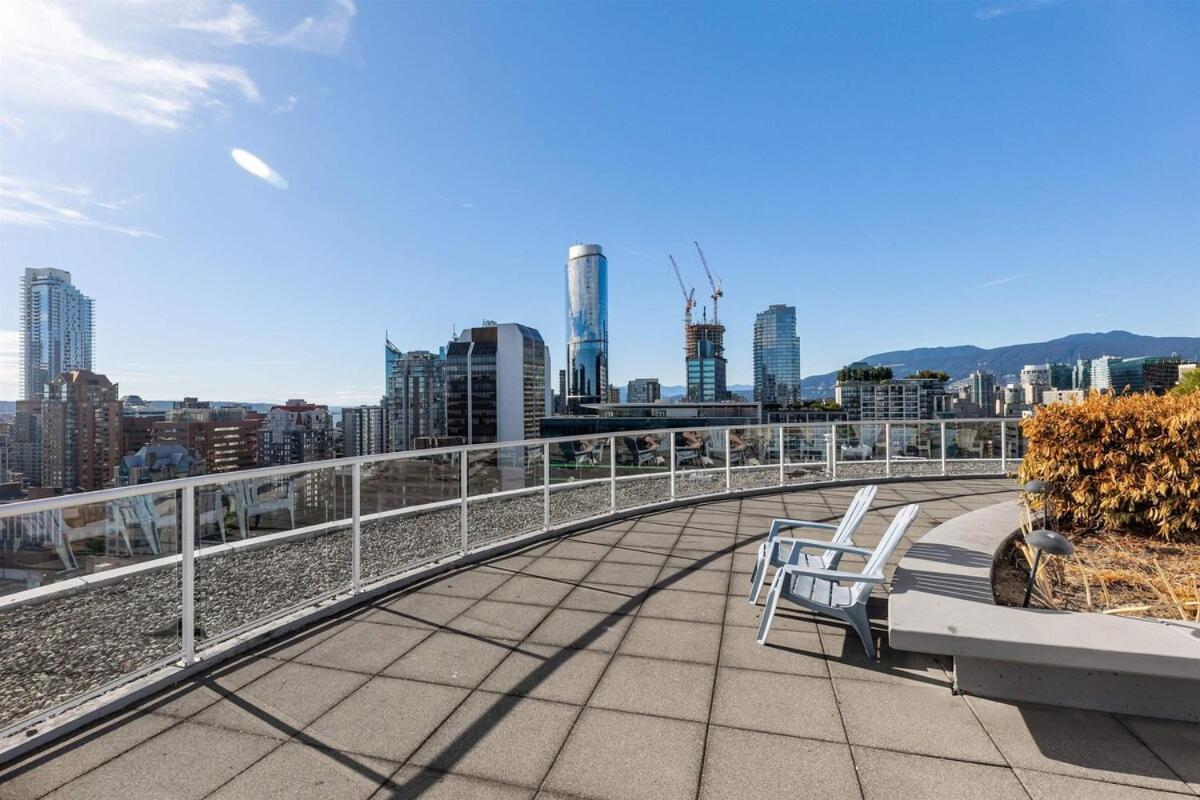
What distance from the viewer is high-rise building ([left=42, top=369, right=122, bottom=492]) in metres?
19.6

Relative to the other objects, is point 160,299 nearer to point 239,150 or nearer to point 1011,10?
point 239,150

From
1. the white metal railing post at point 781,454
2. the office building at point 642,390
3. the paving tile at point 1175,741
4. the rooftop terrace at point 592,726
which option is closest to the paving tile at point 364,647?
the rooftop terrace at point 592,726

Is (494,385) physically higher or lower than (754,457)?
higher

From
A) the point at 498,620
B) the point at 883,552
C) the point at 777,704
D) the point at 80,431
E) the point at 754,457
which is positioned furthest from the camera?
the point at 80,431

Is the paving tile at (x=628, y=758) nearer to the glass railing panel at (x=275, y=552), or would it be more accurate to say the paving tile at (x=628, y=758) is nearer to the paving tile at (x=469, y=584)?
the paving tile at (x=469, y=584)

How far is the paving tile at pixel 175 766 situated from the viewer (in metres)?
1.83

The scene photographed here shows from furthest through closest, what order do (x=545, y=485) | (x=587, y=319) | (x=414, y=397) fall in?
(x=587, y=319)
(x=414, y=397)
(x=545, y=485)

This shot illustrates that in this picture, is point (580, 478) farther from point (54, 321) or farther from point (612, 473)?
point (54, 321)

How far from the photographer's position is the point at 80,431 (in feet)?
76.3

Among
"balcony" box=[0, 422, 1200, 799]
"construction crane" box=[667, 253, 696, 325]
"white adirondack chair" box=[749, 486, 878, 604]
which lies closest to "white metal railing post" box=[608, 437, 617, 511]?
"balcony" box=[0, 422, 1200, 799]

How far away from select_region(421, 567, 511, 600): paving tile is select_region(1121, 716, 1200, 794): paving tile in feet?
11.1

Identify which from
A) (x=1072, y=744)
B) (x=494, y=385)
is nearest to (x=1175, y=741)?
(x=1072, y=744)

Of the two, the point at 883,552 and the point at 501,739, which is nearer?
the point at 501,739

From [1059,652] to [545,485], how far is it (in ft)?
13.7
